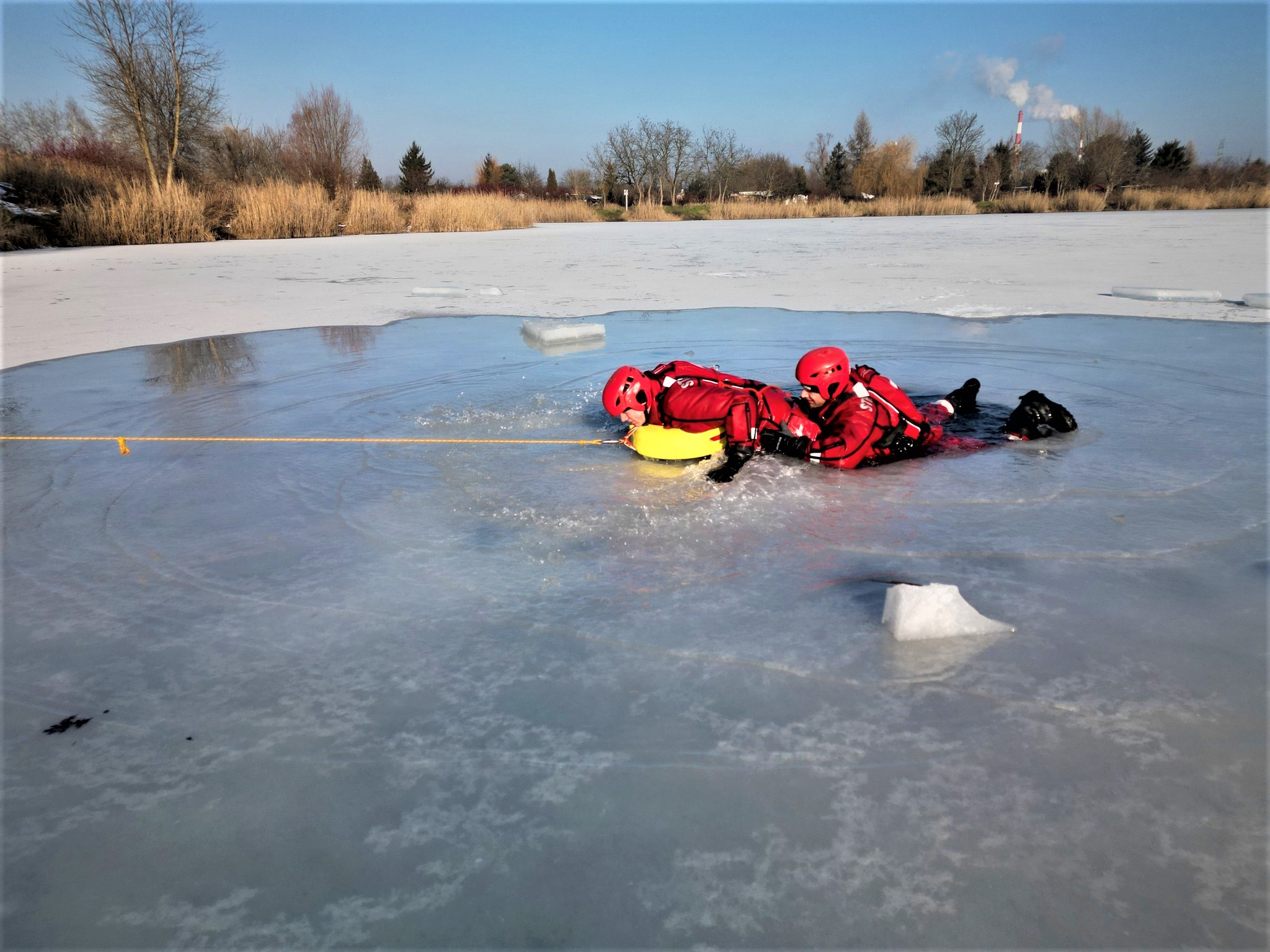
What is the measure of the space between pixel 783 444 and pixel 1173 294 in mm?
6056

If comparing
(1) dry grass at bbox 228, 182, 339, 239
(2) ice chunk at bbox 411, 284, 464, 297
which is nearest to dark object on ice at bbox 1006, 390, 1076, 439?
(2) ice chunk at bbox 411, 284, 464, 297

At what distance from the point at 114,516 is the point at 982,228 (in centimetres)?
1864

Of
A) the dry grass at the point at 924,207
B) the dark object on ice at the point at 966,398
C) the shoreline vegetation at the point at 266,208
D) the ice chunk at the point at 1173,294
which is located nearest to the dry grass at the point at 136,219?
the shoreline vegetation at the point at 266,208

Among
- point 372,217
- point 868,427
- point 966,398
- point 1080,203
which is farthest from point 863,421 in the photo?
point 1080,203

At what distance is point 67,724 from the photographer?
1.93 meters

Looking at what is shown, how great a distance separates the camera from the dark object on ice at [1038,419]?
3.88m

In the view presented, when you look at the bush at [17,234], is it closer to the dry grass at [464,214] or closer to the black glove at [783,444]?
the dry grass at [464,214]

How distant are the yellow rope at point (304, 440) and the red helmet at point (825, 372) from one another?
98 cm

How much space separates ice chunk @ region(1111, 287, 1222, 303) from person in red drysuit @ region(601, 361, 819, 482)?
586 centimetres

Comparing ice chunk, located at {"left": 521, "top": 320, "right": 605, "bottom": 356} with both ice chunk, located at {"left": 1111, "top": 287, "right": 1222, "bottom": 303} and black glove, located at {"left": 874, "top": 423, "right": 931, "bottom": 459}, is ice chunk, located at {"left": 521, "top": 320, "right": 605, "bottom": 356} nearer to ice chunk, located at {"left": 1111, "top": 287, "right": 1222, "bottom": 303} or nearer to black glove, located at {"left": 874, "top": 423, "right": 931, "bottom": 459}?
black glove, located at {"left": 874, "top": 423, "right": 931, "bottom": 459}

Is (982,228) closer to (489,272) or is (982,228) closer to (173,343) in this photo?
(489,272)

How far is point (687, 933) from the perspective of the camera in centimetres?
132

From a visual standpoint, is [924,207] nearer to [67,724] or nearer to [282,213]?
[282,213]

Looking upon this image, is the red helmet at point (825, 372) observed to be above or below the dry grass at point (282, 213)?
below
